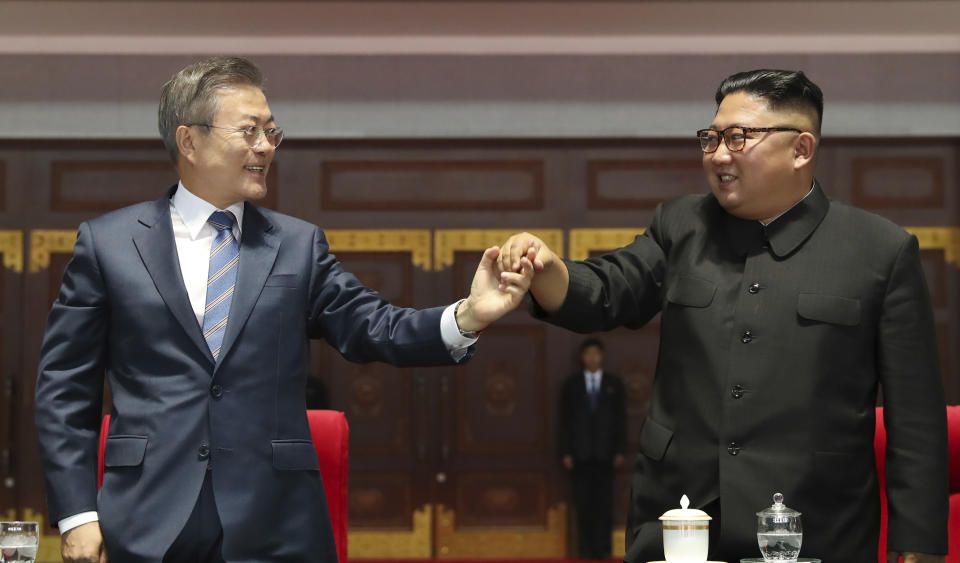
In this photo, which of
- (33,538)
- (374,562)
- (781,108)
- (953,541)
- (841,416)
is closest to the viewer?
(33,538)

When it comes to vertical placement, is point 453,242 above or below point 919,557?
above

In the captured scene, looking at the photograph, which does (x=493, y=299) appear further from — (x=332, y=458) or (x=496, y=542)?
(x=496, y=542)

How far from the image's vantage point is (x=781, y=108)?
2.25 metres

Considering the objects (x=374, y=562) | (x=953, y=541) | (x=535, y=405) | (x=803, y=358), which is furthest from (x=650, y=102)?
(x=803, y=358)

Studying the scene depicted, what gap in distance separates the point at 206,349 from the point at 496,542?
522 cm

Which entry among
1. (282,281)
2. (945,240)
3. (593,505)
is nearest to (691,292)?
(282,281)

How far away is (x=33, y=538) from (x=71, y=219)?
5518 millimetres

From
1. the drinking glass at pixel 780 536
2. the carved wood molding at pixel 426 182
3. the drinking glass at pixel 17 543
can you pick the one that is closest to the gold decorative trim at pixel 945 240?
the carved wood molding at pixel 426 182

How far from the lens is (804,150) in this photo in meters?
2.27

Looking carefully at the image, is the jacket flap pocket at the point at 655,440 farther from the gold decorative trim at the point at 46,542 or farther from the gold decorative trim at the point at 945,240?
the gold decorative trim at the point at 46,542

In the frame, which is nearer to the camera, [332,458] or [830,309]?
[830,309]

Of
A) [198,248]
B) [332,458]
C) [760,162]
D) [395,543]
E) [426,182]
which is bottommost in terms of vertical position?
[395,543]

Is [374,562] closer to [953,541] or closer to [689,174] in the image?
[689,174]

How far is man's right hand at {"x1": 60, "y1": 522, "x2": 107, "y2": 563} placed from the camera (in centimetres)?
196
